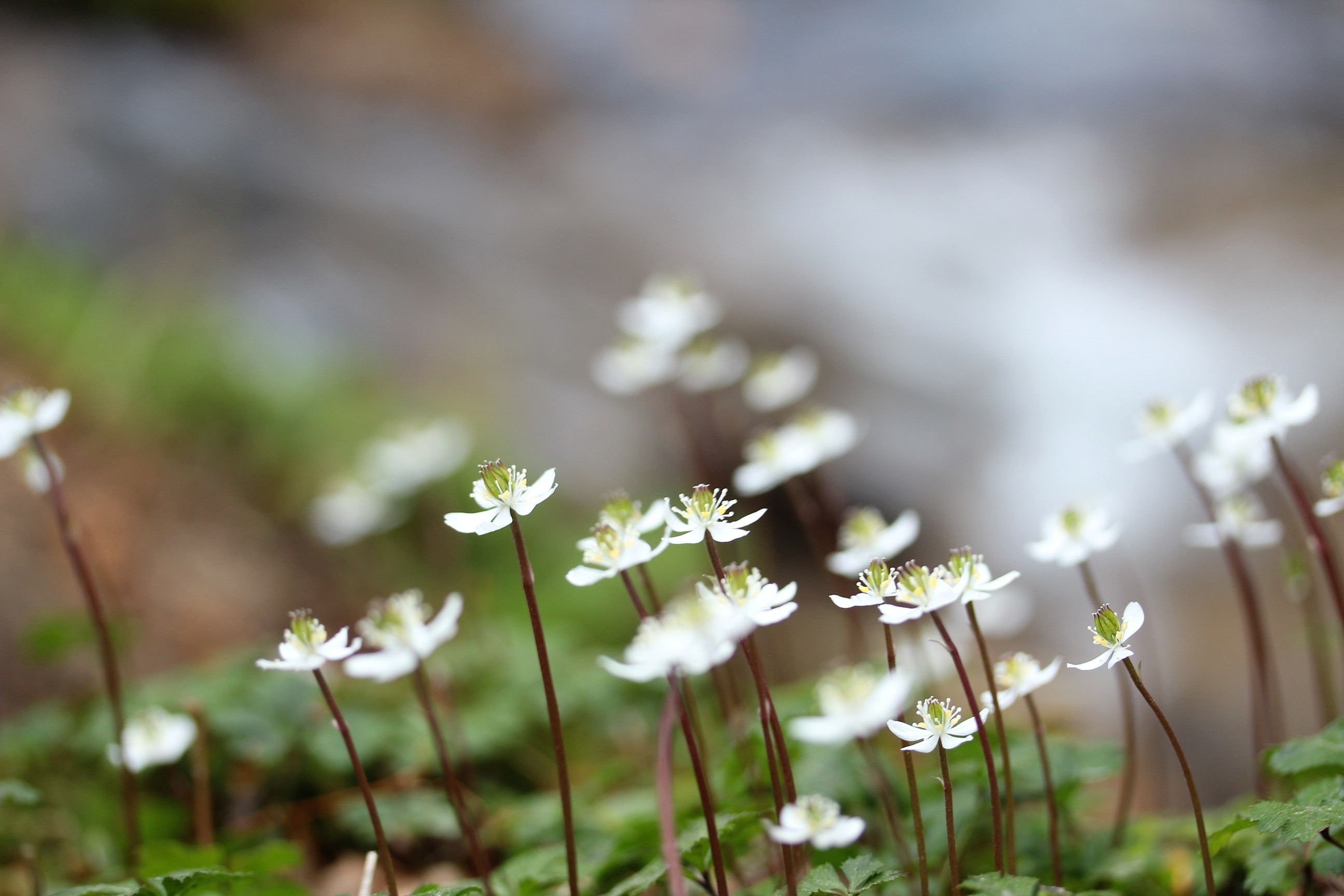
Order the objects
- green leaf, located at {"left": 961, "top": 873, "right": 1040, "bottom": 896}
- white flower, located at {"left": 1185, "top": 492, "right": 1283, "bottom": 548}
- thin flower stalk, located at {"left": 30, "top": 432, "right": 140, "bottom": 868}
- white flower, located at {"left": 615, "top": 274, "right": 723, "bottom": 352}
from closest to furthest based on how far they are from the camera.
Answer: green leaf, located at {"left": 961, "top": 873, "right": 1040, "bottom": 896} < thin flower stalk, located at {"left": 30, "top": 432, "right": 140, "bottom": 868} < white flower, located at {"left": 1185, "top": 492, "right": 1283, "bottom": 548} < white flower, located at {"left": 615, "top": 274, "right": 723, "bottom": 352}

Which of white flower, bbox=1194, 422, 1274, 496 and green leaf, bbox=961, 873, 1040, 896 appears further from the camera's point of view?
white flower, bbox=1194, 422, 1274, 496

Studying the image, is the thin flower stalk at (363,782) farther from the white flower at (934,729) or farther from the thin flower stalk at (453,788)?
the white flower at (934,729)

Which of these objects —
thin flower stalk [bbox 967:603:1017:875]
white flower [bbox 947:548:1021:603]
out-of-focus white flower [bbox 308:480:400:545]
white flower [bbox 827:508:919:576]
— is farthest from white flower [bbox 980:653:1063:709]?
out-of-focus white flower [bbox 308:480:400:545]

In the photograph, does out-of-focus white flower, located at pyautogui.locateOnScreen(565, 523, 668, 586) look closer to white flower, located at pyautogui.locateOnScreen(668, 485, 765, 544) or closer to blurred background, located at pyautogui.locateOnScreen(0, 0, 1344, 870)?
white flower, located at pyautogui.locateOnScreen(668, 485, 765, 544)

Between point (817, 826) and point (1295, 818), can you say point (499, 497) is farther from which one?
point (1295, 818)

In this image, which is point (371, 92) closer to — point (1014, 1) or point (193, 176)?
point (193, 176)

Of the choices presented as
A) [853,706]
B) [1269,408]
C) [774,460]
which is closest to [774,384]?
[774,460]
